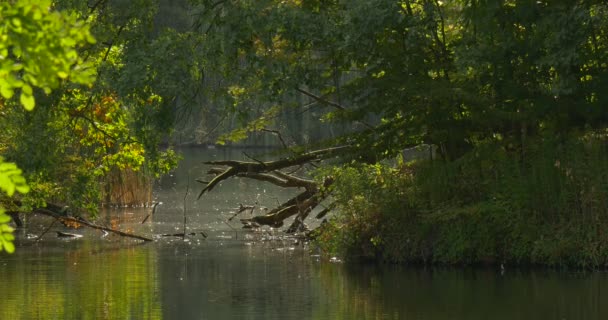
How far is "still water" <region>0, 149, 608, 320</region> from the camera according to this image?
1669 centimetres

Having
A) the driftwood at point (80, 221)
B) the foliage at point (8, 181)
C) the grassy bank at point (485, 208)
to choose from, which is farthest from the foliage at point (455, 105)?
the foliage at point (8, 181)

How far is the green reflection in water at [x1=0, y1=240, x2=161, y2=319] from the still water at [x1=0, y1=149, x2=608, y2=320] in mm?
16

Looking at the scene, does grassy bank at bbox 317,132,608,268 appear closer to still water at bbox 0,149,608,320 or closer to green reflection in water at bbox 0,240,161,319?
still water at bbox 0,149,608,320

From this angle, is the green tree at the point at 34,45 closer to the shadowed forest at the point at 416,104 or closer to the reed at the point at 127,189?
the shadowed forest at the point at 416,104

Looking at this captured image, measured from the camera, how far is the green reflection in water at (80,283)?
1680 centimetres

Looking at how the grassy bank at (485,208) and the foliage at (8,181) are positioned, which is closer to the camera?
the foliage at (8,181)

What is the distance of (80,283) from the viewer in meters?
19.8

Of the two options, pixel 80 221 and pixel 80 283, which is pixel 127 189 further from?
pixel 80 283

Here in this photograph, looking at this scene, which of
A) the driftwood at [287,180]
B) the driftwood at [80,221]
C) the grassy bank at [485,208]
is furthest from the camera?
the driftwood at [80,221]

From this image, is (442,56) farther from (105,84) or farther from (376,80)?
(105,84)

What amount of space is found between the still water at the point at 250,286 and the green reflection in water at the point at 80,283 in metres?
0.02

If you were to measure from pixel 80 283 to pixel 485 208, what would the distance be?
662cm

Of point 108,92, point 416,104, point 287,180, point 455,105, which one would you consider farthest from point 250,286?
point 287,180

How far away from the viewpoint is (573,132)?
72.2 ft
